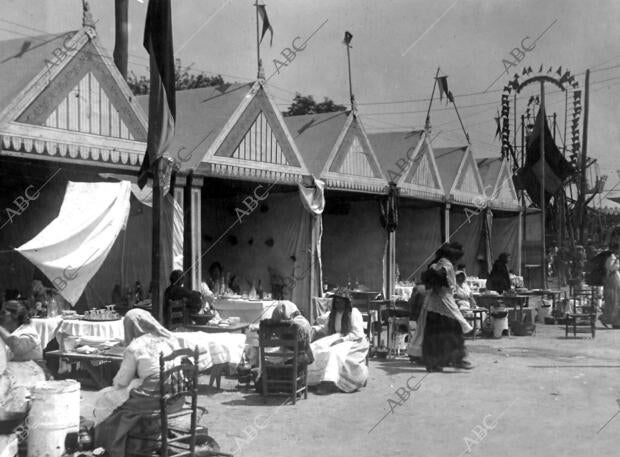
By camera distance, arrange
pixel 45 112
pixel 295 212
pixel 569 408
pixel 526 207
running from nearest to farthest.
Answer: pixel 569 408 < pixel 45 112 < pixel 295 212 < pixel 526 207

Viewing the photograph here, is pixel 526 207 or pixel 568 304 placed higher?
pixel 526 207

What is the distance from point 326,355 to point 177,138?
592 cm

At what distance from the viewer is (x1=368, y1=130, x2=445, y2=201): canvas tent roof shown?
18.3 metres

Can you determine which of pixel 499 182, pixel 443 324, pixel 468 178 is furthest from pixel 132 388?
pixel 499 182

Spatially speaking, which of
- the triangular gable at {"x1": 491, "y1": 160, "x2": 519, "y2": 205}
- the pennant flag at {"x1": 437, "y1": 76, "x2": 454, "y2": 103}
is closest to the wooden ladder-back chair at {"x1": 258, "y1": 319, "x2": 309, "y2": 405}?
the pennant flag at {"x1": 437, "y1": 76, "x2": 454, "y2": 103}

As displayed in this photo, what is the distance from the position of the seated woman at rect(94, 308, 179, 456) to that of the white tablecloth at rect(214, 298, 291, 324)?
673cm

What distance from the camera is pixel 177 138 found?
13.2 m

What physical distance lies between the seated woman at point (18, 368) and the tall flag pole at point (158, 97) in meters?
2.05

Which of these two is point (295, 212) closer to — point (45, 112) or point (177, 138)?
point (177, 138)

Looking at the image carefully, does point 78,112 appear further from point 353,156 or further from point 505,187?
point 505,187

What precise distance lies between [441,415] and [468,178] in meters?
15.1

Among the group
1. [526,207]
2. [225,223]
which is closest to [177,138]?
[225,223]

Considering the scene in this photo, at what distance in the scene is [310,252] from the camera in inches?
597

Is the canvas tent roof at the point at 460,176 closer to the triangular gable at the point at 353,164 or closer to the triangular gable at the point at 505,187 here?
the triangular gable at the point at 505,187
